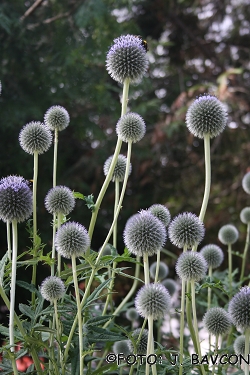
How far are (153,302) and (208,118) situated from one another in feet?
2.59

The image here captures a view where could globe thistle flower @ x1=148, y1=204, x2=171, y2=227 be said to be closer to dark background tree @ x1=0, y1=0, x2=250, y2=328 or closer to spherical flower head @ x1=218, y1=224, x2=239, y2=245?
spherical flower head @ x1=218, y1=224, x2=239, y2=245

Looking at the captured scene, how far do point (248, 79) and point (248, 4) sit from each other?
0.89m

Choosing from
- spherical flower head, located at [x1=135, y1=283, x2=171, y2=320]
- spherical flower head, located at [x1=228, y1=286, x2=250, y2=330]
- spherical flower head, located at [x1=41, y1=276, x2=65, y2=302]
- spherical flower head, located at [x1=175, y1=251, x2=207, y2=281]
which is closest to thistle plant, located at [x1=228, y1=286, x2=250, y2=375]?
spherical flower head, located at [x1=228, y1=286, x2=250, y2=330]

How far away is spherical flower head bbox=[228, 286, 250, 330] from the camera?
1441 mm

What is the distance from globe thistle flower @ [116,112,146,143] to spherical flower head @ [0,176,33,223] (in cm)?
39

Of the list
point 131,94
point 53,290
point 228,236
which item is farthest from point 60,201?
Result: point 131,94

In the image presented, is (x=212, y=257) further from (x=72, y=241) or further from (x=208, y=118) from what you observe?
(x=72, y=241)

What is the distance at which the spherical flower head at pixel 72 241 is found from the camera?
1460 millimetres

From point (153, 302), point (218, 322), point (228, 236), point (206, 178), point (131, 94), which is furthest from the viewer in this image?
point (131, 94)

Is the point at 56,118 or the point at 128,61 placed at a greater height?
the point at 128,61

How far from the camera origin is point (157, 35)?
6.05m

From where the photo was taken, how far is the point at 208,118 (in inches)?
72.3

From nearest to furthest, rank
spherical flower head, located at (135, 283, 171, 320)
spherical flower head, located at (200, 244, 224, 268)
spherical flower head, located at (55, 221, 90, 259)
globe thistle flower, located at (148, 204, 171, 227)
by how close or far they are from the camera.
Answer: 1. spherical flower head, located at (135, 283, 171, 320)
2. spherical flower head, located at (55, 221, 90, 259)
3. globe thistle flower, located at (148, 204, 171, 227)
4. spherical flower head, located at (200, 244, 224, 268)

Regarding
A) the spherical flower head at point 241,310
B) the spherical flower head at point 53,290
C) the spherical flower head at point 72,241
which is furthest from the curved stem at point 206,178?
the spherical flower head at point 53,290
